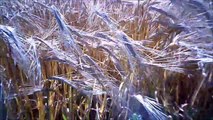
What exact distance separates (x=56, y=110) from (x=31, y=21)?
1.25ft

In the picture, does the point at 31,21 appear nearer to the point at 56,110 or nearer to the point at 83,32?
the point at 83,32

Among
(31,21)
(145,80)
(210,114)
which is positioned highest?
(31,21)

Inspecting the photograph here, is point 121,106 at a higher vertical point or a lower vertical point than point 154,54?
lower

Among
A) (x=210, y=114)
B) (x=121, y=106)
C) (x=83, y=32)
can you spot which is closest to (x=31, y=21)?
(x=83, y=32)

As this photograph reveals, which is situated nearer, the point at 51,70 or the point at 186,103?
the point at 51,70

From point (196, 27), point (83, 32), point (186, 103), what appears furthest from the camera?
point (186, 103)

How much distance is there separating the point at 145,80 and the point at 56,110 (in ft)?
1.29

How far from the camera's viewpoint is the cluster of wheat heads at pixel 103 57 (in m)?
1.69

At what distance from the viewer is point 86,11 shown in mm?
1941

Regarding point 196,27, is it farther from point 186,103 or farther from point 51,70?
point 51,70

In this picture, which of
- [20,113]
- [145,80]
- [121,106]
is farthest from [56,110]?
[145,80]

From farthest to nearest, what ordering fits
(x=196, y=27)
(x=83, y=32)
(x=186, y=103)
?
(x=186, y=103) < (x=196, y=27) < (x=83, y=32)

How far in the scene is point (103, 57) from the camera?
1.89 meters

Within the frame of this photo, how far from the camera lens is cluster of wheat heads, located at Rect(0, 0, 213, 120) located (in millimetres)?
1686
